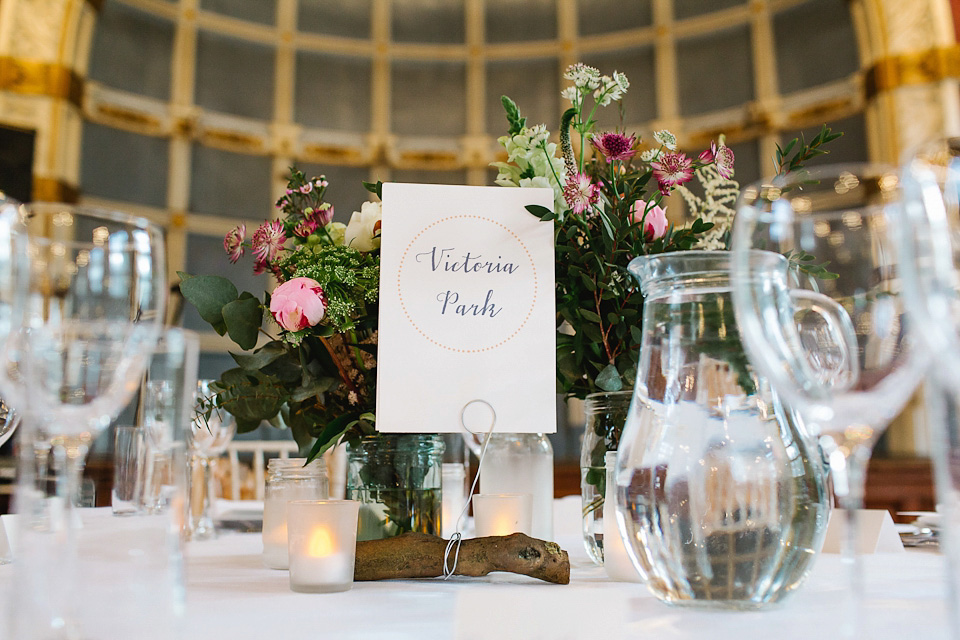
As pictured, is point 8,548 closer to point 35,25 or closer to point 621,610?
point 621,610

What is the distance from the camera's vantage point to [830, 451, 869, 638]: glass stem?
13.4 inches

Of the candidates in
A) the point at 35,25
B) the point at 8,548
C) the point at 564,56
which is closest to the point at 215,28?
the point at 35,25

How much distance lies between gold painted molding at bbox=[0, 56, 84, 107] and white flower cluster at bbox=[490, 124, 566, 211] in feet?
11.9

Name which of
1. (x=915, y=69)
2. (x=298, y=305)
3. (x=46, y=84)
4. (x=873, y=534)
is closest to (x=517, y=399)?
(x=298, y=305)

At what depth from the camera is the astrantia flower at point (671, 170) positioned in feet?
2.30

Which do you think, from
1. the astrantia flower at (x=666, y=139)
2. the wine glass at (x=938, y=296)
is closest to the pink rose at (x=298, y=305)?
the astrantia flower at (x=666, y=139)

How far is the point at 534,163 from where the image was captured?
727 mm

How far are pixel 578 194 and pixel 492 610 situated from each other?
0.35 m

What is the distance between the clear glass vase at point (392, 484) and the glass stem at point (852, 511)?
368mm

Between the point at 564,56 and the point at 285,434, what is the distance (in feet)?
8.40

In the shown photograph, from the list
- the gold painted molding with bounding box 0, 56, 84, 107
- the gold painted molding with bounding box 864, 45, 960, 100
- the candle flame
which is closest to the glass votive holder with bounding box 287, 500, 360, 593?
the candle flame

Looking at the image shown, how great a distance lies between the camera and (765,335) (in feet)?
1.26

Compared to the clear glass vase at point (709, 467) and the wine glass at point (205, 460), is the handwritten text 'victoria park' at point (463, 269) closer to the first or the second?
the clear glass vase at point (709, 467)

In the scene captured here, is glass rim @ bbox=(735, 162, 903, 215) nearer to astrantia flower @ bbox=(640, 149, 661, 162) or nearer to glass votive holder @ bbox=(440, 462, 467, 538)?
astrantia flower @ bbox=(640, 149, 661, 162)
